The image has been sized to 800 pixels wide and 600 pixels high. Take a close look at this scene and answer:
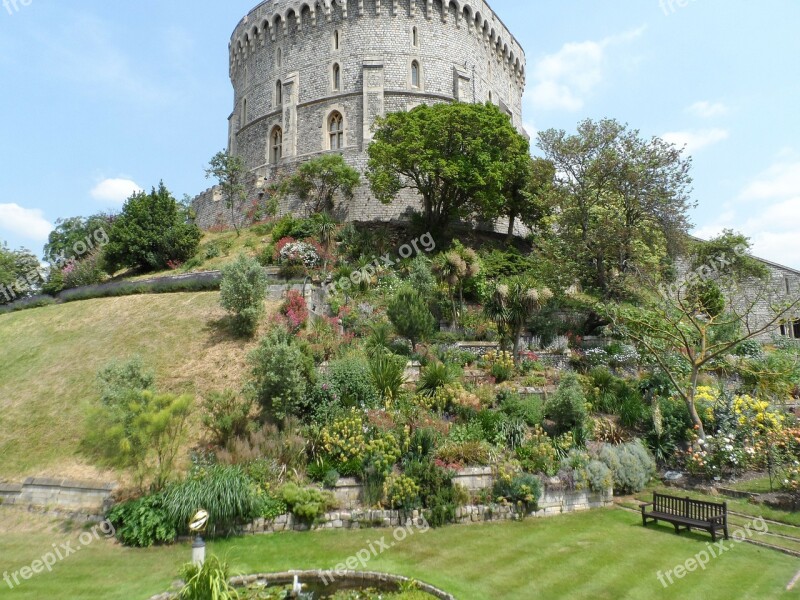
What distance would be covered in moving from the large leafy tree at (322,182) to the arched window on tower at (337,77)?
23.6 ft

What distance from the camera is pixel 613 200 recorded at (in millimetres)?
23031

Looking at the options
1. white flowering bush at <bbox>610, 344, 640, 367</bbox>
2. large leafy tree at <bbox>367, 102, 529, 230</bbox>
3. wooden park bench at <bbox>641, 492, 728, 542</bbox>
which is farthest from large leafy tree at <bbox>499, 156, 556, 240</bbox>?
wooden park bench at <bbox>641, 492, 728, 542</bbox>

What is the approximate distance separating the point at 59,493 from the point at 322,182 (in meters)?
24.0

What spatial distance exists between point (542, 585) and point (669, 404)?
9112 millimetres

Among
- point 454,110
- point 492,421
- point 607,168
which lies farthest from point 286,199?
point 492,421

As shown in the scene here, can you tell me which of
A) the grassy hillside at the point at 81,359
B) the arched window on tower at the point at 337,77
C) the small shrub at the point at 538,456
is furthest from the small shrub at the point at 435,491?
the arched window on tower at the point at 337,77

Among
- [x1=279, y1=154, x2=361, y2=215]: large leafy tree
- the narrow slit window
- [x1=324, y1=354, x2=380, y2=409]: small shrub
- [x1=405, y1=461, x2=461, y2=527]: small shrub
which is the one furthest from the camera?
the narrow slit window

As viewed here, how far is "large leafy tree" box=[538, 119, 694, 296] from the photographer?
2261 cm

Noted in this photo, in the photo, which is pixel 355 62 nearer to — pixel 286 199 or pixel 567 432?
pixel 286 199

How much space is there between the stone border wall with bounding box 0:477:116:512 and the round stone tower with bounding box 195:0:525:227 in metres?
23.6

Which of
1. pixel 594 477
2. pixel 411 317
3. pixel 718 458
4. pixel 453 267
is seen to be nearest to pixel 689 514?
pixel 594 477

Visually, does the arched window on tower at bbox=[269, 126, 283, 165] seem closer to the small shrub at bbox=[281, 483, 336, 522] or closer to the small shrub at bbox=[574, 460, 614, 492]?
the small shrub at bbox=[281, 483, 336, 522]

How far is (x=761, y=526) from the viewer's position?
1040cm

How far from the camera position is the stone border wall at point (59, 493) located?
1163 centimetres
